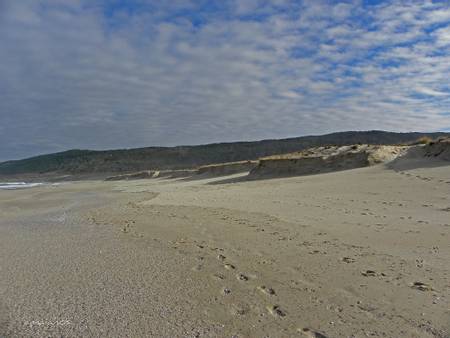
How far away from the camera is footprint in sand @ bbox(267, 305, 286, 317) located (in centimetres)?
310

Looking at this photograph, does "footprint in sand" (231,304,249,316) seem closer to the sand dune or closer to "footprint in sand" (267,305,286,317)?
"footprint in sand" (267,305,286,317)

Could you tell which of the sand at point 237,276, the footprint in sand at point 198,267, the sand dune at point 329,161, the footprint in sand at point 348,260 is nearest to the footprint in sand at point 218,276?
the sand at point 237,276

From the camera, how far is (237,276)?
13.4ft

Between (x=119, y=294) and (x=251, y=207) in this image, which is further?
(x=251, y=207)

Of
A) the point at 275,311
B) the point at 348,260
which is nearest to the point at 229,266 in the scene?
the point at 275,311

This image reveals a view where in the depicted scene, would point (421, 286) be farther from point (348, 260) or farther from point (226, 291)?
point (226, 291)

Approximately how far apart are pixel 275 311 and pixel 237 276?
969 mm

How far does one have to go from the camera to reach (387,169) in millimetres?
14906

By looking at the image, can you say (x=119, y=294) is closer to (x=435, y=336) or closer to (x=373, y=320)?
(x=373, y=320)

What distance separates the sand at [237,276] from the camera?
2.93 metres

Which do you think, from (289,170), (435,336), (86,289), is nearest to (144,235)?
(86,289)

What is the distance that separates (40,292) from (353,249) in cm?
401

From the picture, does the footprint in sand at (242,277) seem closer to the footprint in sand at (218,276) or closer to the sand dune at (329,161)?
the footprint in sand at (218,276)

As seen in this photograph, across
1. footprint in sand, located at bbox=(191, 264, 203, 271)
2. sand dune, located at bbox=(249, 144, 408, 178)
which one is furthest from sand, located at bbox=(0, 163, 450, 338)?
sand dune, located at bbox=(249, 144, 408, 178)
